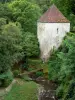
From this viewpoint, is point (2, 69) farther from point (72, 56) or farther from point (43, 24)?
point (43, 24)

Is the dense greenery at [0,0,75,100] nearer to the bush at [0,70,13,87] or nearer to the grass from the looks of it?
the bush at [0,70,13,87]

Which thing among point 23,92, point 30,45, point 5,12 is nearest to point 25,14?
point 5,12

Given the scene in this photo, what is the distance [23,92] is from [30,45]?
10283 mm

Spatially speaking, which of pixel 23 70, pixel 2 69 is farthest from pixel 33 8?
pixel 2 69

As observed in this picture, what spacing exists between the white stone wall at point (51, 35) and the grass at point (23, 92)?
323 inches

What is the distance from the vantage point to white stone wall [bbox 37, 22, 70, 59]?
1249 inches

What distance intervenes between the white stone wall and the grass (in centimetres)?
820

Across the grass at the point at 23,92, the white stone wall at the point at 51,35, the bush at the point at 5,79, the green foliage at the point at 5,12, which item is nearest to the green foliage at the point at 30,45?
the white stone wall at the point at 51,35

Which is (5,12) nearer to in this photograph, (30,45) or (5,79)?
(30,45)

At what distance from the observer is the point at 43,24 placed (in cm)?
3216

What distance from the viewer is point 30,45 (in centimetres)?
3125

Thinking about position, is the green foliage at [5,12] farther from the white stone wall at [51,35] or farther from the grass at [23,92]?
the grass at [23,92]

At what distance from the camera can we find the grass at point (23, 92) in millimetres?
20656

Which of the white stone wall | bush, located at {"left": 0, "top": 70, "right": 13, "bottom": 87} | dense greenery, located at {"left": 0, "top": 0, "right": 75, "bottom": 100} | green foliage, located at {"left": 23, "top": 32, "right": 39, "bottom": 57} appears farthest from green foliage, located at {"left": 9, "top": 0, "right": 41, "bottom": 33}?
bush, located at {"left": 0, "top": 70, "right": 13, "bottom": 87}
